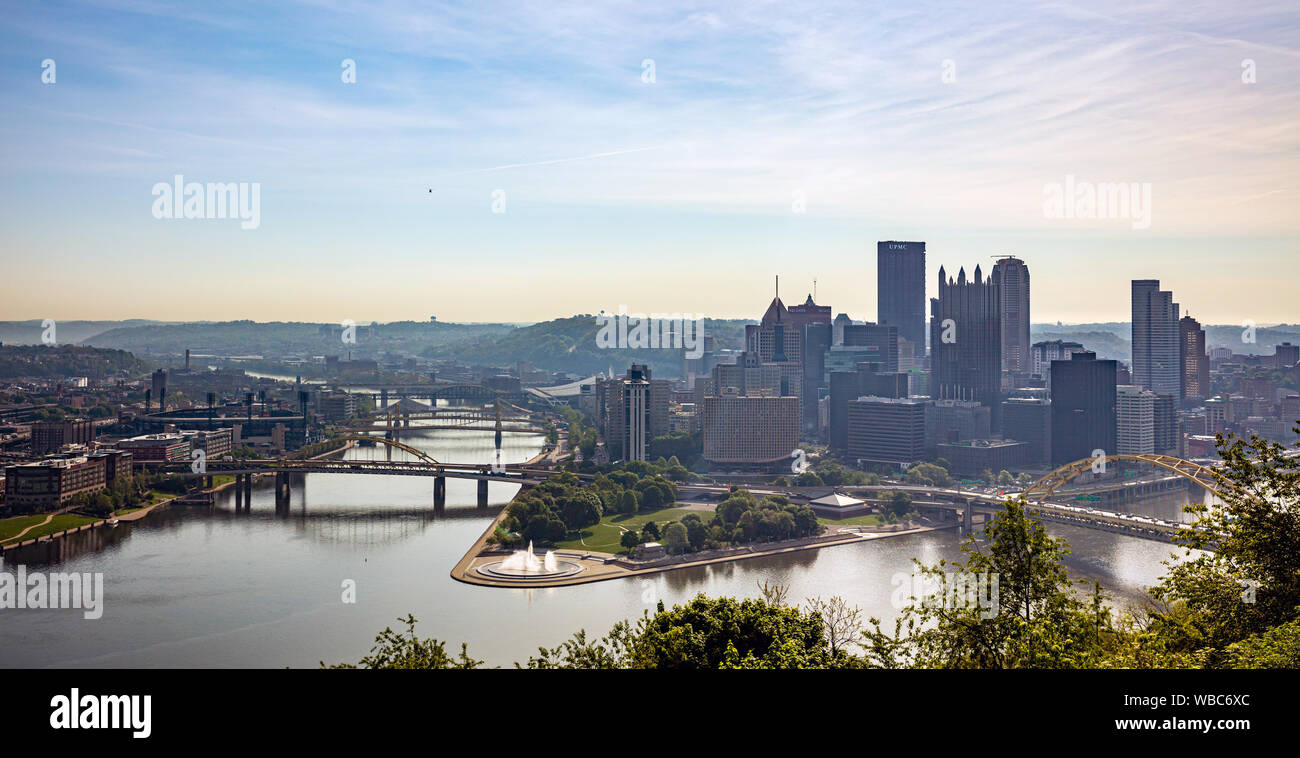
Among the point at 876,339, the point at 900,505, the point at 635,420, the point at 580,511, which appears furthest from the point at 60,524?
the point at 876,339

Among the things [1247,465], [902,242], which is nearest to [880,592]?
[1247,465]

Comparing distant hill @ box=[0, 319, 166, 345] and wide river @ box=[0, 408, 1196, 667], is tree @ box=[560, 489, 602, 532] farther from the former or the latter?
distant hill @ box=[0, 319, 166, 345]

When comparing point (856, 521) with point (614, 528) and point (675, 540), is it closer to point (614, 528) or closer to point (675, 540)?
point (614, 528)

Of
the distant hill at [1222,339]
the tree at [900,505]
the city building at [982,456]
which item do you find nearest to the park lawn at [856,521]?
the tree at [900,505]

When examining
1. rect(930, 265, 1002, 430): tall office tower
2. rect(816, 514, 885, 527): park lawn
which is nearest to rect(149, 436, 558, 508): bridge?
rect(816, 514, 885, 527): park lawn
